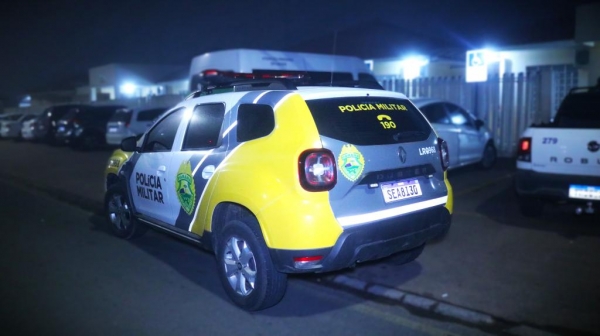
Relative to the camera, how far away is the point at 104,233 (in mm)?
7441

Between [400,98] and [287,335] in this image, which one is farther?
[400,98]

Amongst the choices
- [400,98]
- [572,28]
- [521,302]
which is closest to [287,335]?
[521,302]

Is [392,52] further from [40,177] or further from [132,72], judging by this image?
[132,72]

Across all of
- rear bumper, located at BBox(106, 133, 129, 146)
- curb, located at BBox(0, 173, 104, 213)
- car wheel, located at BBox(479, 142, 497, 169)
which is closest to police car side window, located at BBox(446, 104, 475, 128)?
car wheel, located at BBox(479, 142, 497, 169)

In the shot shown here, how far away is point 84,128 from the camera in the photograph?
20.1 metres

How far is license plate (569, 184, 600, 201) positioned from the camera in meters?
6.13

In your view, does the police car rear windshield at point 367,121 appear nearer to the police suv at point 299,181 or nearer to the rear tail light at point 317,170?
the police suv at point 299,181

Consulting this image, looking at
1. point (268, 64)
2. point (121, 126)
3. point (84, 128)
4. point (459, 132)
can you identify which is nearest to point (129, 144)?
point (268, 64)

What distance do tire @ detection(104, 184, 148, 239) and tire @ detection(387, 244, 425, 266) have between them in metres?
3.04

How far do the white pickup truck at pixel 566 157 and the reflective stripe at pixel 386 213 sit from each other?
7.83 feet

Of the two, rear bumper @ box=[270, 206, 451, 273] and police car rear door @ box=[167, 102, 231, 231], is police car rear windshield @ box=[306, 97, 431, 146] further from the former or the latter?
police car rear door @ box=[167, 102, 231, 231]

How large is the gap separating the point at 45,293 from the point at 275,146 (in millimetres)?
2660

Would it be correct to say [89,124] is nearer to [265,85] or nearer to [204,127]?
[204,127]

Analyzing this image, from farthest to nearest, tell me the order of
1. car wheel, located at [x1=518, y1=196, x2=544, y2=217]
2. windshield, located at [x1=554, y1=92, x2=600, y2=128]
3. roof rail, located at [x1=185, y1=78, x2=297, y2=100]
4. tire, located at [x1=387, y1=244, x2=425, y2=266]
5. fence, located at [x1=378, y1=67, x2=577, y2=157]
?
fence, located at [x1=378, y1=67, x2=577, y2=157] < car wheel, located at [x1=518, y1=196, x2=544, y2=217] < windshield, located at [x1=554, y1=92, x2=600, y2=128] < tire, located at [x1=387, y1=244, x2=425, y2=266] < roof rail, located at [x1=185, y1=78, x2=297, y2=100]
